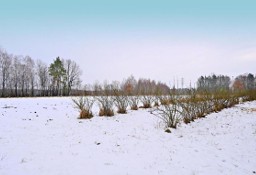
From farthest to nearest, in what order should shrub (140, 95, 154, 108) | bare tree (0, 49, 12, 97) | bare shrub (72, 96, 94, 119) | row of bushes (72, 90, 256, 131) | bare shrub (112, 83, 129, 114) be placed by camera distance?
bare tree (0, 49, 12, 97)
shrub (140, 95, 154, 108)
bare shrub (112, 83, 129, 114)
bare shrub (72, 96, 94, 119)
row of bushes (72, 90, 256, 131)

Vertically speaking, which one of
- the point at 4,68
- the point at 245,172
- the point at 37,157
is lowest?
the point at 245,172

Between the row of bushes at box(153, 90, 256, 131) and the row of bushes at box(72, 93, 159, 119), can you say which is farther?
the row of bushes at box(72, 93, 159, 119)

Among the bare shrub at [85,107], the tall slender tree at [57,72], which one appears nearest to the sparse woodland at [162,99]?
the bare shrub at [85,107]

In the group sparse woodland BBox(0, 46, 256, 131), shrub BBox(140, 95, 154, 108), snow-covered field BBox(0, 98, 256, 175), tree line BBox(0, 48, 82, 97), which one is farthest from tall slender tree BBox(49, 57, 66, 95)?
snow-covered field BBox(0, 98, 256, 175)

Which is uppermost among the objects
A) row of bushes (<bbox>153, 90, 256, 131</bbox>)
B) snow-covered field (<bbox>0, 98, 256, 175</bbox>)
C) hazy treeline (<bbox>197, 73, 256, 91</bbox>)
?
hazy treeline (<bbox>197, 73, 256, 91</bbox>)

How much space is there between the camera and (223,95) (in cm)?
1719

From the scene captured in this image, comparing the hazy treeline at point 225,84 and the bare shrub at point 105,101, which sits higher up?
the hazy treeline at point 225,84

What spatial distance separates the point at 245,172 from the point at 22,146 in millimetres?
6401

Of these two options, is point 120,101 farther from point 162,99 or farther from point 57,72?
point 57,72

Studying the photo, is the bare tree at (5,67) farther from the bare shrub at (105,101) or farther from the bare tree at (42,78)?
the bare shrub at (105,101)

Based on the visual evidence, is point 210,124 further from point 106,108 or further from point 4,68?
point 4,68

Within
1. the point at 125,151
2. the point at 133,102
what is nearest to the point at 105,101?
the point at 133,102

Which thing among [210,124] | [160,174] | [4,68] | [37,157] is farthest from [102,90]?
[4,68]

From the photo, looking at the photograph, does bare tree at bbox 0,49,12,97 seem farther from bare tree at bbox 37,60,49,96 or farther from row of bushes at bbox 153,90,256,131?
row of bushes at bbox 153,90,256,131
